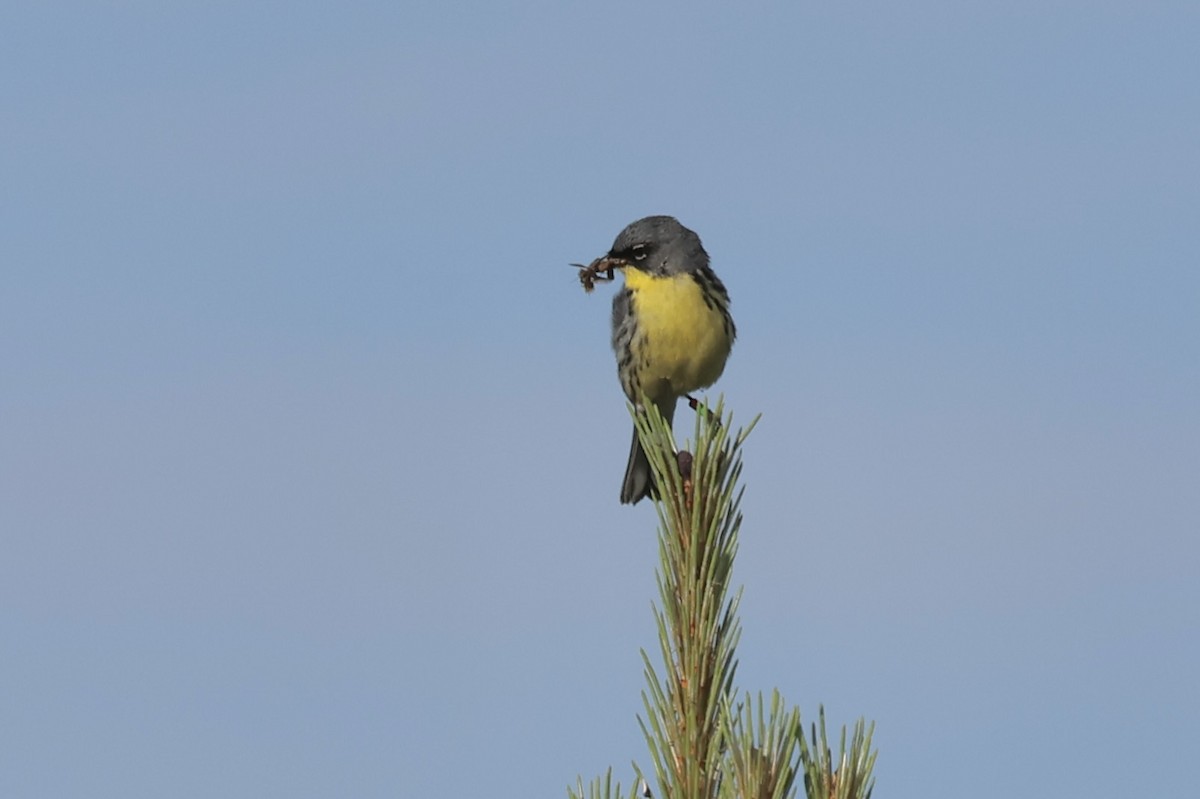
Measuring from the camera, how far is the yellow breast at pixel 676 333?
40.6 feet

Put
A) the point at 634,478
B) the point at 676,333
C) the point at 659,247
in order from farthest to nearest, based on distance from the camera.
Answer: the point at 659,247, the point at 676,333, the point at 634,478

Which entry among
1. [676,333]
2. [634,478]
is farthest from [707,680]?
[676,333]

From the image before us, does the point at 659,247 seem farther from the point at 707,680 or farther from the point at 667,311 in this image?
the point at 707,680

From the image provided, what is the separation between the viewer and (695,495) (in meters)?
5.07

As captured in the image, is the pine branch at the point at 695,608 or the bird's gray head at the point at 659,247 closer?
the pine branch at the point at 695,608

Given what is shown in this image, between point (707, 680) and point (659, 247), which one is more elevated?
point (659, 247)

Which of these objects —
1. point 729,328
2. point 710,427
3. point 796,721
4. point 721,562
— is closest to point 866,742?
point 796,721

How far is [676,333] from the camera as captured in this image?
12336 millimetres

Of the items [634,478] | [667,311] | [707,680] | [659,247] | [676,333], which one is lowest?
[707,680]

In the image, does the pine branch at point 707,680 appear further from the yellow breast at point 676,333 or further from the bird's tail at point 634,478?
the yellow breast at point 676,333

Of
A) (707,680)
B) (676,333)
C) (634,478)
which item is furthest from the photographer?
(676,333)

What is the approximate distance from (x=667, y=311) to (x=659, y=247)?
61 cm

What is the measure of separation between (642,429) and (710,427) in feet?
1.54

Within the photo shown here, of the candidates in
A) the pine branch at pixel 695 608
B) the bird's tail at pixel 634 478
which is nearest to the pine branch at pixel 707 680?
the pine branch at pixel 695 608
